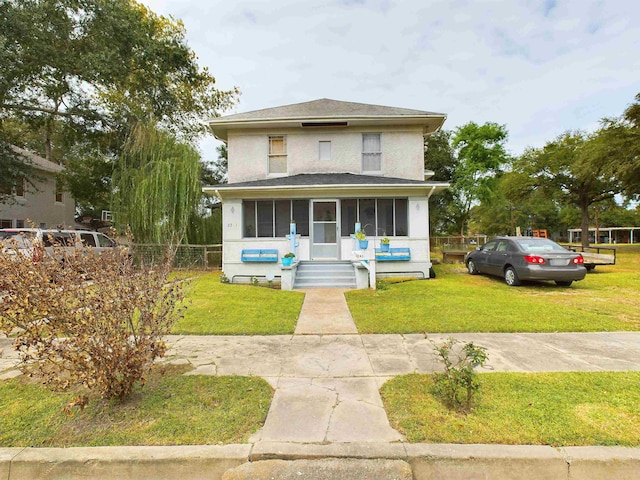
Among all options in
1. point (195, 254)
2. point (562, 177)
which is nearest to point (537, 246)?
point (195, 254)

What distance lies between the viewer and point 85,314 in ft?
9.11

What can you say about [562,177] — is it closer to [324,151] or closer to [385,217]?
[385,217]

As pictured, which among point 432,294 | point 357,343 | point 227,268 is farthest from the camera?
point 227,268

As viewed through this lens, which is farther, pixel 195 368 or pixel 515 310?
pixel 515 310

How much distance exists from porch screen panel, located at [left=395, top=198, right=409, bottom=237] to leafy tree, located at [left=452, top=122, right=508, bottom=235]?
53.1 ft

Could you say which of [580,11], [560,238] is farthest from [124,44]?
[560,238]

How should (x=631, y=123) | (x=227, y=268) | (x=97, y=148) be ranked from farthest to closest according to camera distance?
(x=631, y=123) → (x=97, y=148) → (x=227, y=268)

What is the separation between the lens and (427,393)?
3.24 meters

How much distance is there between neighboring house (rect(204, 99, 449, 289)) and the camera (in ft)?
37.5

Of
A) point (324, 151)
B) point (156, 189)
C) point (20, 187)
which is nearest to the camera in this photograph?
point (324, 151)

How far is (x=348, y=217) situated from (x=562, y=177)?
74.9ft

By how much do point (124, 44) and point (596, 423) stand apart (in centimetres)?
1989

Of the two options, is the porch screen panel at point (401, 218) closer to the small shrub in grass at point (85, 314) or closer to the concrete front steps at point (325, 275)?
the concrete front steps at point (325, 275)

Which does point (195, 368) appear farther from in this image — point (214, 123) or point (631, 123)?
point (631, 123)
